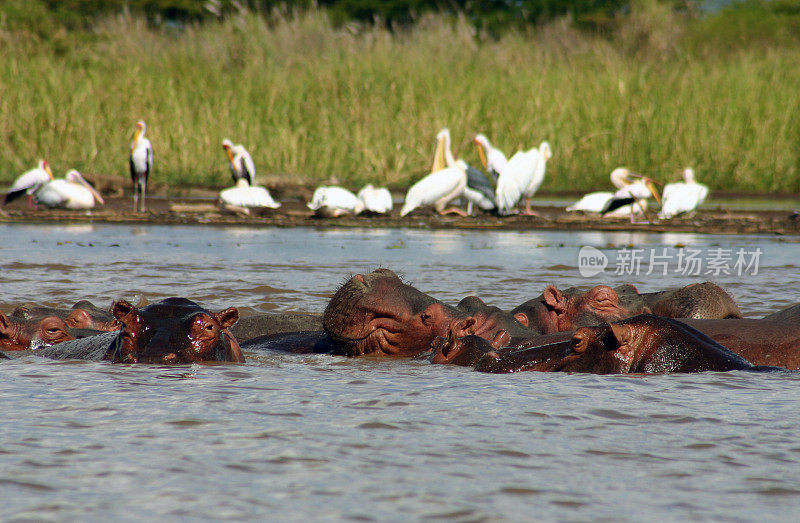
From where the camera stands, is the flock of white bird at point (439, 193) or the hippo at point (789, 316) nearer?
the hippo at point (789, 316)

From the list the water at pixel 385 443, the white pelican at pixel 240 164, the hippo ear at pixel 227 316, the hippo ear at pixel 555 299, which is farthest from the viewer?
the white pelican at pixel 240 164

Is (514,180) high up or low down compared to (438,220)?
up

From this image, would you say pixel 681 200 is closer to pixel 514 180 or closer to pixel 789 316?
pixel 514 180

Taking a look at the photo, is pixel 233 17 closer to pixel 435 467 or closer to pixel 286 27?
pixel 286 27

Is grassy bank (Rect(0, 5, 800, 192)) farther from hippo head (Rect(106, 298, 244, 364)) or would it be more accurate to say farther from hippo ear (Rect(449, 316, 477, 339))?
hippo head (Rect(106, 298, 244, 364))

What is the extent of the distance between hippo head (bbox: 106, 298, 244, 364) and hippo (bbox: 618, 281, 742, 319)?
1.82m

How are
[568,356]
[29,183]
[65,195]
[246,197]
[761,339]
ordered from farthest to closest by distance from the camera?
1. [29,183]
2. [65,195]
3. [246,197]
4. [761,339]
5. [568,356]

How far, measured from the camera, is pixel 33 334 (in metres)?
4.47

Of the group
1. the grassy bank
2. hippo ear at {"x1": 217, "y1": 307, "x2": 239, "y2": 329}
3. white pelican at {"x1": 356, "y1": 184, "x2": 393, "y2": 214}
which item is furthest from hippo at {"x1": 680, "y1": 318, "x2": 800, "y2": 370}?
the grassy bank

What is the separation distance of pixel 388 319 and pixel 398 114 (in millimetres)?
A: 14290

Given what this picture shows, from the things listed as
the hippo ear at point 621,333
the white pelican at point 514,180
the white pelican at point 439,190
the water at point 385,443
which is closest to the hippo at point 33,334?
the water at point 385,443

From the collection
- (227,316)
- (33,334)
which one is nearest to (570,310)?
(227,316)

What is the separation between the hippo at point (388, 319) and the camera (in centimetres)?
418

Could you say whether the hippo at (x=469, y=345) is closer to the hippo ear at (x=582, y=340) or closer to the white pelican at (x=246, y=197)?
the hippo ear at (x=582, y=340)
